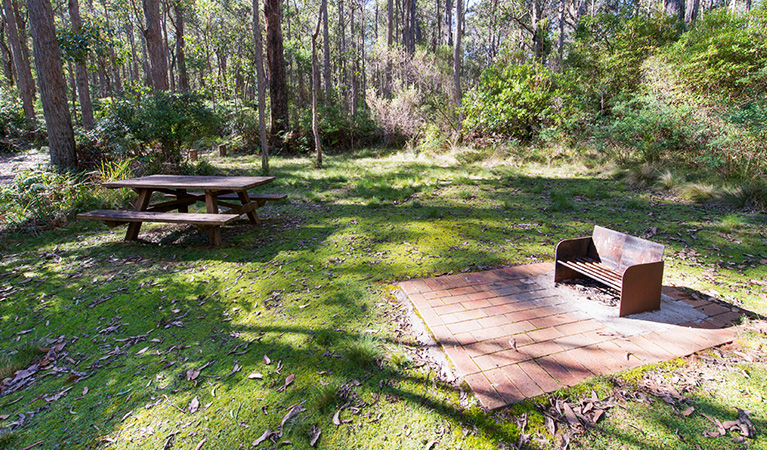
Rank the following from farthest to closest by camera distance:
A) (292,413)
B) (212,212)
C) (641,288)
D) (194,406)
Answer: (212,212), (641,288), (194,406), (292,413)

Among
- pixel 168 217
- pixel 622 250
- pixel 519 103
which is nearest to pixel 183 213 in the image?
pixel 168 217

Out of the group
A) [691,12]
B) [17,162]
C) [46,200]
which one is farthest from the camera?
[17,162]

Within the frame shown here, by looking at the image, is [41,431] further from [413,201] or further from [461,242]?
[413,201]

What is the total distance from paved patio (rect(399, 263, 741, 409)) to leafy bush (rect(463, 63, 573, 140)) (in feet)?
27.1

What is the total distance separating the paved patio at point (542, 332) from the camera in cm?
205

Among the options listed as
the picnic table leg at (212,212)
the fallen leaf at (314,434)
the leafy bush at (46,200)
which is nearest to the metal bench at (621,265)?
the fallen leaf at (314,434)

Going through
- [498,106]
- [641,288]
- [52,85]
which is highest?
[52,85]

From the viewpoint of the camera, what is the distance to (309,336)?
259 centimetres

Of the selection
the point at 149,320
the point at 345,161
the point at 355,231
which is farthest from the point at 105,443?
the point at 345,161

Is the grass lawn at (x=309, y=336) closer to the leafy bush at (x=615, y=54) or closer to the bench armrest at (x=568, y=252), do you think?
the bench armrest at (x=568, y=252)

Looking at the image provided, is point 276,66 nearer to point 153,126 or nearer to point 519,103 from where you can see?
point 153,126

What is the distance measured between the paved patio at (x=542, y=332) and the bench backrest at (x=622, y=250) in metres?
0.37

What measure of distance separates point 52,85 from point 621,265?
359 inches

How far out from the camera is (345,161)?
1184cm
